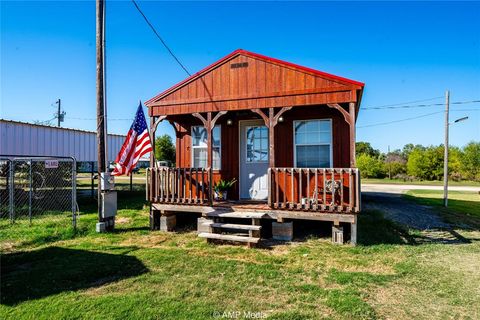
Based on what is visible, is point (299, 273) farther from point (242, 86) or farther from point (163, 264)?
point (242, 86)

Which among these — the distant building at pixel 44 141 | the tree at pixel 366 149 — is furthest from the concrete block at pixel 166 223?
the tree at pixel 366 149

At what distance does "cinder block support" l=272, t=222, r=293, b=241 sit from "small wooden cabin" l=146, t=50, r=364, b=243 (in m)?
0.02

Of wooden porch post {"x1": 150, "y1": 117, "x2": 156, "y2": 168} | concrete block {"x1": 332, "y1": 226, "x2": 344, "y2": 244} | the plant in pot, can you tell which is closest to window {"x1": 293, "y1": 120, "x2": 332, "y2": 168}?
concrete block {"x1": 332, "y1": 226, "x2": 344, "y2": 244}

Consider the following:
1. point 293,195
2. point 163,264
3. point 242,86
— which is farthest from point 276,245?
point 242,86

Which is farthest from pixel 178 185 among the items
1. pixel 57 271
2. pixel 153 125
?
pixel 57 271

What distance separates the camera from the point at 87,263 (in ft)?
15.8

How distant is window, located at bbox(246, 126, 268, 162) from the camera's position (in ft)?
27.3

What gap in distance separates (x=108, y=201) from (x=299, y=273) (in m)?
5.07

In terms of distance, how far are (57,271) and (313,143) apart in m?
6.02

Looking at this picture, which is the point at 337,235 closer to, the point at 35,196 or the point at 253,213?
the point at 253,213

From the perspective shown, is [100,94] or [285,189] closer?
[285,189]

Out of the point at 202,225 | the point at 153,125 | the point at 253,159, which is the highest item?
the point at 153,125

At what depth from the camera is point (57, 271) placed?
4.46m

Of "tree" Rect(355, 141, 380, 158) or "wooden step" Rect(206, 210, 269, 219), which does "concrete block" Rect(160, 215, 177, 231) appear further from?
"tree" Rect(355, 141, 380, 158)
